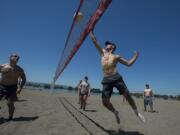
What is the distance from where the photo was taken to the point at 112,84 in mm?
4164

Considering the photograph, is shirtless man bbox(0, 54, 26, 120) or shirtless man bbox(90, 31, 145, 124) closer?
shirtless man bbox(90, 31, 145, 124)

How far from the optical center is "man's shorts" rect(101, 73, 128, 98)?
4.15 m

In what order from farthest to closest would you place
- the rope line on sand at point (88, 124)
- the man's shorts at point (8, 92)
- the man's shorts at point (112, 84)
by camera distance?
the man's shorts at point (8, 92), the rope line on sand at point (88, 124), the man's shorts at point (112, 84)

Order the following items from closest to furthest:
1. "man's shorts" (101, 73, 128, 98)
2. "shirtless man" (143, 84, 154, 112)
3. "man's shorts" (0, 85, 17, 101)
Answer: "man's shorts" (101, 73, 128, 98) < "man's shorts" (0, 85, 17, 101) < "shirtless man" (143, 84, 154, 112)

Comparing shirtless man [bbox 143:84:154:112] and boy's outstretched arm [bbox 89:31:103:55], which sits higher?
boy's outstretched arm [bbox 89:31:103:55]

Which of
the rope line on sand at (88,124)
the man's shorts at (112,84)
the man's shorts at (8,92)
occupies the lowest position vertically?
the rope line on sand at (88,124)

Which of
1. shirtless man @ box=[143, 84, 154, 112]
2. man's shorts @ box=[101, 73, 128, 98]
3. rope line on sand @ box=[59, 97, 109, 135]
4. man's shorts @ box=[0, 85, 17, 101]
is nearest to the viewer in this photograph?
man's shorts @ box=[101, 73, 128, 98]

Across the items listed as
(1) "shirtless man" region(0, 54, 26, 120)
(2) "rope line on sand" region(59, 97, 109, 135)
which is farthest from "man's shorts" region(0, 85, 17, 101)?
(2) "rope line on sand" region(59, 97, 109, 135)

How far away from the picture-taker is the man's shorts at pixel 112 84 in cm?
415

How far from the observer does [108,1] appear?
3.28 m

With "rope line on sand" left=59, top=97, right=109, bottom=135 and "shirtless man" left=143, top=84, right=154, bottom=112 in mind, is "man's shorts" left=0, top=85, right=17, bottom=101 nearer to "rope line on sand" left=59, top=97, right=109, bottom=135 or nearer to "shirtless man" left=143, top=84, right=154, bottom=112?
"rope line on sand" left=59, top=97, right=109, bottom=135

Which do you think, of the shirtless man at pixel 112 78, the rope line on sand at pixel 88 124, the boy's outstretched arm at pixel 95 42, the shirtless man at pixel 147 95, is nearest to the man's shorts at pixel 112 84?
the shirtless man at pixel 112 78

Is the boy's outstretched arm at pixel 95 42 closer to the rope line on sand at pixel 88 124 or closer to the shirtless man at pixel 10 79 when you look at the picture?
the rope line on sand at pixel 88 124

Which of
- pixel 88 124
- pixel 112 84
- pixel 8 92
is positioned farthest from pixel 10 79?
pixel 112 84
